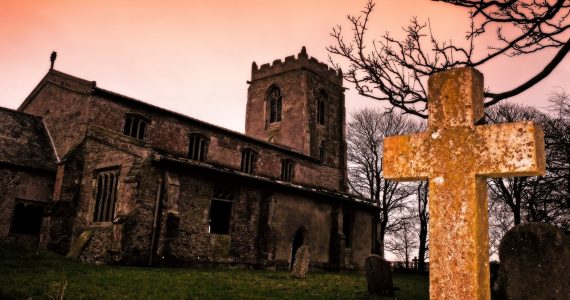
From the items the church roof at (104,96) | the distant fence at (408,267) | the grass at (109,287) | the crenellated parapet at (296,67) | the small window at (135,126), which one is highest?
the crenellated parapet at (296,67)

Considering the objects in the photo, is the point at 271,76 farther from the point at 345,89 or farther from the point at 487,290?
the point at 487,290

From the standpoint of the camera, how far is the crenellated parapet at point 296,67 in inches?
1394

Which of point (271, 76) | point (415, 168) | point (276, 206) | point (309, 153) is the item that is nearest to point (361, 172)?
point (309, 153)

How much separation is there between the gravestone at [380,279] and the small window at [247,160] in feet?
48.2

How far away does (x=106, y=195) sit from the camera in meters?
17.0

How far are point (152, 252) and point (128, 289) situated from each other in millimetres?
7304

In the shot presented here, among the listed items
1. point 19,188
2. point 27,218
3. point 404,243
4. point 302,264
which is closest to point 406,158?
point 302,264

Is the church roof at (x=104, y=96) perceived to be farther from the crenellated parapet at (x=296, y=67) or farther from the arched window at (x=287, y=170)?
the crenellated parapet at (x=296, y=67)

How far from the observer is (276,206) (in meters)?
20.5

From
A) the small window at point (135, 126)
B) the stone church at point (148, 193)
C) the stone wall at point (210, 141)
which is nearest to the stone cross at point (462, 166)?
the stone church at point (148, 193)

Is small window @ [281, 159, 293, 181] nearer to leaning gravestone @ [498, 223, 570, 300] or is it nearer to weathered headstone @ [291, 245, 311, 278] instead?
weathered headstone @ [291, 245, 311, 278]

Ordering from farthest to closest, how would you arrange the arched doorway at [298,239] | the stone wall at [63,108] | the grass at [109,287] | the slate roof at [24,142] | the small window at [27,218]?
the arched doorway at [298,239] → the stone wall at [63,108] → the slate roof at [24,142] → the small window at [27,218] → the grass at [109,287]

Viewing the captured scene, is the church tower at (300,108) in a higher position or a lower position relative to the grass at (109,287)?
higher

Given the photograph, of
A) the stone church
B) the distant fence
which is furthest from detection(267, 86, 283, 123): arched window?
the distant fence
